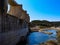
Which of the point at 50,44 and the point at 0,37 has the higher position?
the point at 0,37

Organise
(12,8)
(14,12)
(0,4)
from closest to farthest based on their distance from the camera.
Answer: (0,4)
(12,8)
(14,12)

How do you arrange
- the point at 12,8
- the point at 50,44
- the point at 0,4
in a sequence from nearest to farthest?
1. the point at 0,4
2. the point at 50,44
3. the point at 12,8

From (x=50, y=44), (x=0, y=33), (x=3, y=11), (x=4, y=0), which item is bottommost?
(x=50, y=44)

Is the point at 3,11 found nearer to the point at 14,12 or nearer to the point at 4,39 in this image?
the point at 4,39

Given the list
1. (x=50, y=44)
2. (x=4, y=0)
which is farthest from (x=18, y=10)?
(x=4, y=0)

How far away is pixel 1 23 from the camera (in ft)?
41.6

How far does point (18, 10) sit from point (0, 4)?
85.8 feet

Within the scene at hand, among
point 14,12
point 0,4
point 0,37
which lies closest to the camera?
point 0,37

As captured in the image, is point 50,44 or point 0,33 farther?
point 50,44

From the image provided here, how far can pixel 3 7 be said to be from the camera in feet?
44.4

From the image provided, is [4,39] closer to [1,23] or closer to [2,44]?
[2,44]

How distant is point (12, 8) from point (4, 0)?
78.1 feet

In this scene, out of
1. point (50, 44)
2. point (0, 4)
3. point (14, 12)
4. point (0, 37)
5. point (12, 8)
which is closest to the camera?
point (0, 37)

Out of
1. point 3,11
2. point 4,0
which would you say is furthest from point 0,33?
point 4,0
